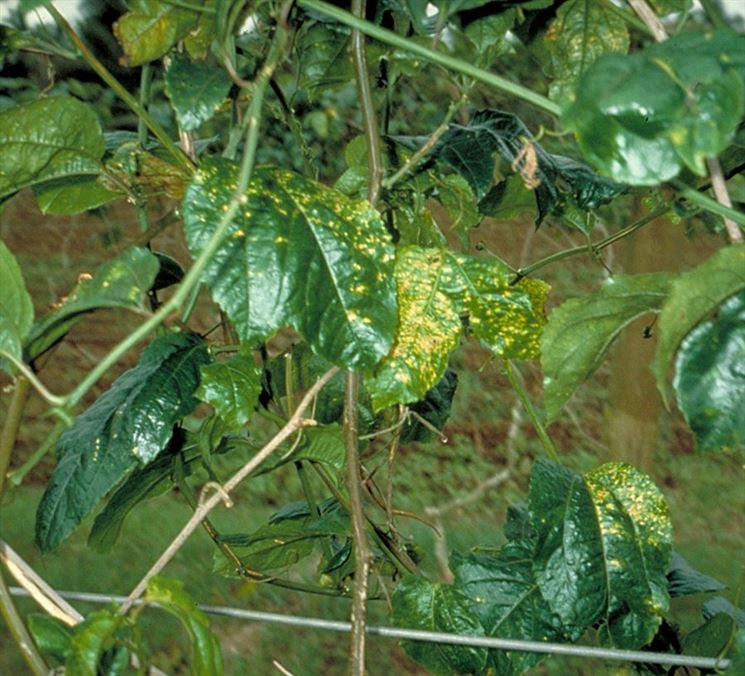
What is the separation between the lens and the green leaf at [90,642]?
20.8 inches

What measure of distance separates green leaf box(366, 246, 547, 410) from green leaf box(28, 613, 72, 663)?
0.74 feet

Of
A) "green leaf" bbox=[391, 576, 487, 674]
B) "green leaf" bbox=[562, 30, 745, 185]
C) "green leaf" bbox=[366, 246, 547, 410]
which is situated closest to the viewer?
"green leaf" bbox=[562, 30, 745, 185]

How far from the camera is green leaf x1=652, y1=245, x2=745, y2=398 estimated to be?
19.3 inches

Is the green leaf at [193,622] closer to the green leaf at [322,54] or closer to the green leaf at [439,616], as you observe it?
the green leaf at [439,616]

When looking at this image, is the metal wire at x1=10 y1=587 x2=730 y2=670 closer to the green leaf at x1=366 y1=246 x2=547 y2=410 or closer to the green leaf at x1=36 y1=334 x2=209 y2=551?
the green leaf at x1=36 y1=334 x2=209 y2=551

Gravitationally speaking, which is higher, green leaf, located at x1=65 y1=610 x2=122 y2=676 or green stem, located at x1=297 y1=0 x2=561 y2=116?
green stem, located at x1=297 y1=0 x2=561 y2=116

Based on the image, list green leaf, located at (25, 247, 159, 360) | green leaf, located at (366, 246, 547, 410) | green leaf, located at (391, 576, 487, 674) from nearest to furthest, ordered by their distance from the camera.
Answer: green leaf, located at (25, 247, 159, 360) → green leaf, located at (366, 246, 547, 410) → green leaf, located at (391, 576, 487, 674)

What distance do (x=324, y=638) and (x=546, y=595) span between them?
1.98 meters

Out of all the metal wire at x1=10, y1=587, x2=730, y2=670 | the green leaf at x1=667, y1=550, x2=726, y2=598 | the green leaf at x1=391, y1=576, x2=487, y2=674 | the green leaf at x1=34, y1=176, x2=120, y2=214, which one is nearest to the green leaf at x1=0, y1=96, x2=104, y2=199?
the green leaf at x1=34, y1=176, x2=120, y2=214

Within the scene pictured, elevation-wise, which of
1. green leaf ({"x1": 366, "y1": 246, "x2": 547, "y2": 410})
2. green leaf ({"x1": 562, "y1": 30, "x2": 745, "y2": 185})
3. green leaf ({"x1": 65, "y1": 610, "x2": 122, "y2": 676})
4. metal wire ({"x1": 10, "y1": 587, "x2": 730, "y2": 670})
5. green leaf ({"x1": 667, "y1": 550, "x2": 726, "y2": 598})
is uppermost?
green leaf ({"x1": 562, "y1": 30, "x2": 745, "y2": 185})

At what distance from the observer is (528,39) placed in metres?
0.78

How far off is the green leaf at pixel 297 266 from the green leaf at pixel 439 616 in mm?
251

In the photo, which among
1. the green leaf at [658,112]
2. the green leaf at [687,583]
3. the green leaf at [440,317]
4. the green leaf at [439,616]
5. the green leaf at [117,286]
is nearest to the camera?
the green leaf at [658,112]

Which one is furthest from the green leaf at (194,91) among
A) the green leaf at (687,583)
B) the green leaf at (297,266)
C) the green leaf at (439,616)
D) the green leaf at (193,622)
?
the green leaf at (687,583)
